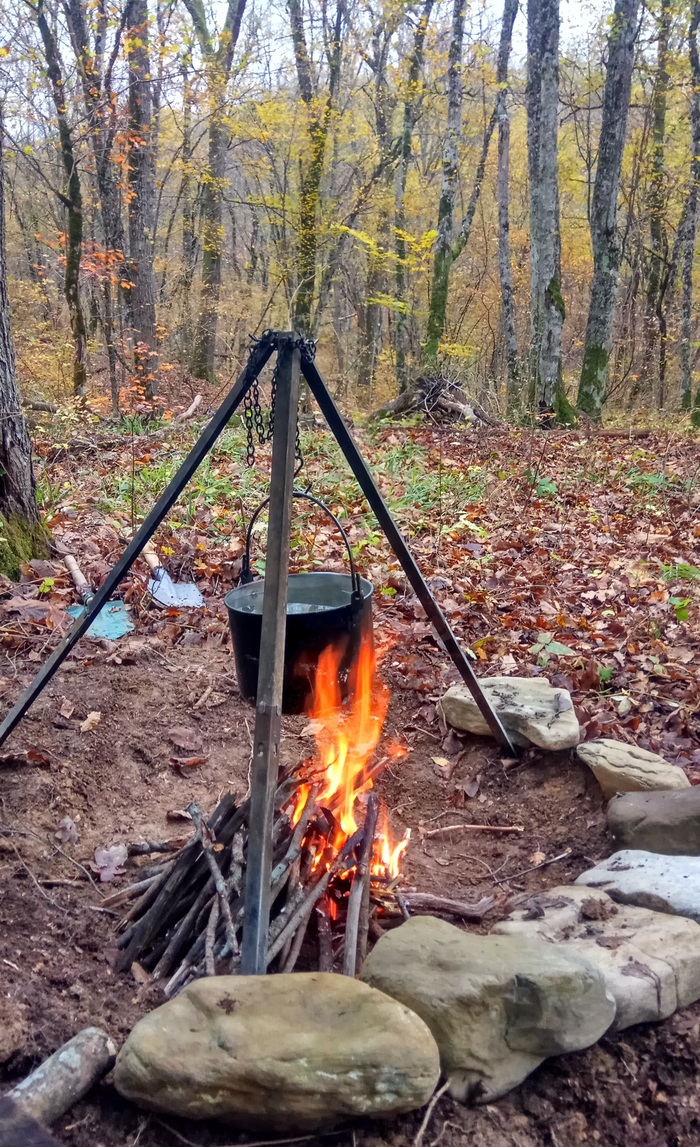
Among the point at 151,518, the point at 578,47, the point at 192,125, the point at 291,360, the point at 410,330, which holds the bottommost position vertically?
the point at 151,518

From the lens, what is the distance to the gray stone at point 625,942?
1990mm

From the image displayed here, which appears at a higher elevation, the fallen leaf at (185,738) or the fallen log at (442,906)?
the fallen leaf at (185,738)

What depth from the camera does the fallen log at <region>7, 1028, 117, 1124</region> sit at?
65.9 inches

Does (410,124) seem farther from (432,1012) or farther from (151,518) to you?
(432,1012)

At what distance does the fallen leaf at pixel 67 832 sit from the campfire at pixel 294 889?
1.51ft

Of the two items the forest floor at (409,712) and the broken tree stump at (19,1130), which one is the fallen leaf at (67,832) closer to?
the forest floor at (409,712)

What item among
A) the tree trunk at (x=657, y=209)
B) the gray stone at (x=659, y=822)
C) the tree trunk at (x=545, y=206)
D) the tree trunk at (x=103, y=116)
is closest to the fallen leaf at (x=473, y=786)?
the gray stone at (x=659, y=822)

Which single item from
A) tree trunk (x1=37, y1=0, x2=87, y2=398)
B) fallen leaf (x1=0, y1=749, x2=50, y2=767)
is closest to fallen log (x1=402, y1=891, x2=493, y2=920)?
fallen leaf (x1=0, y1=749, x2=50, y2=767)

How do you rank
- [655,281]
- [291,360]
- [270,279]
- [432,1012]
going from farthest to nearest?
1. [270,279]
2. [655,281]
3. [291,360]
4. [432,1012]

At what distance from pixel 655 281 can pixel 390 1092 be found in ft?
70.5

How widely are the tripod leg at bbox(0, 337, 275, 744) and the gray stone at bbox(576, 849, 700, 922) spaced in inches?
81.5

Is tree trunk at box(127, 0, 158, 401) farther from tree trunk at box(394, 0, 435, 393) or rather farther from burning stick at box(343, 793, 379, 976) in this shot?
burning stick at box(343, 793, 379, 976)

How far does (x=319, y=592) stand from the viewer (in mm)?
3301

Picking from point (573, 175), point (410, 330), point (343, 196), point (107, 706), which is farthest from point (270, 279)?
point (107, 706)
